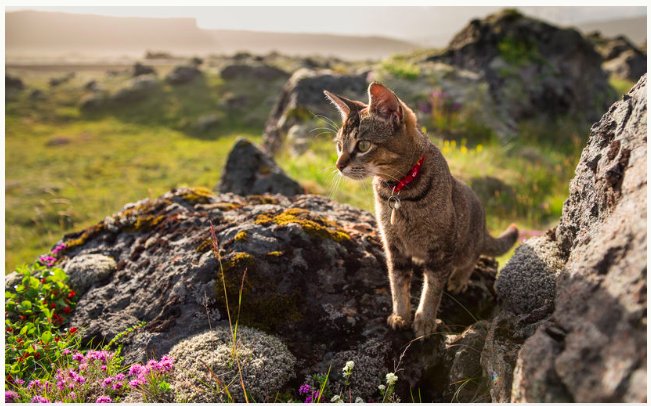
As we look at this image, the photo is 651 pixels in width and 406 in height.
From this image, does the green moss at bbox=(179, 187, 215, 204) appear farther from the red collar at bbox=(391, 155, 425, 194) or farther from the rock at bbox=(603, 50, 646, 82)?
the rock at bbox=(603, 50, 646, 82)

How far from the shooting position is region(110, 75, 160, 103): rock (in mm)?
34969

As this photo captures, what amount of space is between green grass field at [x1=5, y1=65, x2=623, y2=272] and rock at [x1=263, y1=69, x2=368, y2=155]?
6.84 ft

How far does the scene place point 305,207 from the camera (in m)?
7.39

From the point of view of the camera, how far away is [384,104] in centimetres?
460

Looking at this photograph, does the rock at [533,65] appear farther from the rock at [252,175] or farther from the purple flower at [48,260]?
the purple flower at [48,260]

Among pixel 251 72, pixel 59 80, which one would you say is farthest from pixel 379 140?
pixel 59 80

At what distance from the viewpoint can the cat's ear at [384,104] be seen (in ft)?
14.8

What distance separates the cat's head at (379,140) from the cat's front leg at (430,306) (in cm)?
119

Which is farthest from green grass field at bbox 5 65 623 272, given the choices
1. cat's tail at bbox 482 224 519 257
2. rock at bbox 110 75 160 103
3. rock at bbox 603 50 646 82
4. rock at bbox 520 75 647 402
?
rock at bbox 603 50 646 82

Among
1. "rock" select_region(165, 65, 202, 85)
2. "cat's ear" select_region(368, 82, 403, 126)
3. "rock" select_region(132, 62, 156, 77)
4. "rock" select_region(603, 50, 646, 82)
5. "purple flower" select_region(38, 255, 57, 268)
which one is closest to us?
"cat's ear" select_region(368, 82, 403, 126)

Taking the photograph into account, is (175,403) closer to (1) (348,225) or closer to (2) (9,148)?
(1) (348,225)

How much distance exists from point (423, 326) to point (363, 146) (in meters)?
2.05

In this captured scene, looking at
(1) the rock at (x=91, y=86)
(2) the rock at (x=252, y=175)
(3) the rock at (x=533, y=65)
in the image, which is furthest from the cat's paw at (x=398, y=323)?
(1) the rock at (x=91, y=86)

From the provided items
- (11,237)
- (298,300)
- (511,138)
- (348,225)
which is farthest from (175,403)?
(511,138)
